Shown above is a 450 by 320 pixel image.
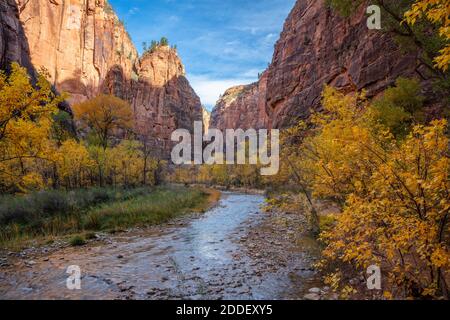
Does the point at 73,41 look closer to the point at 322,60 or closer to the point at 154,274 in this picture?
the point at 322,60

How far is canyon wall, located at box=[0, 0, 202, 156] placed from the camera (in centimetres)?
5604

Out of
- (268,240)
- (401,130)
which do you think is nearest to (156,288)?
(268,240)

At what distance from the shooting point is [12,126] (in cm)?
960

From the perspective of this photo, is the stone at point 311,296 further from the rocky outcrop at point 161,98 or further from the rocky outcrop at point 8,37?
the rocky outcrop at point 161,98

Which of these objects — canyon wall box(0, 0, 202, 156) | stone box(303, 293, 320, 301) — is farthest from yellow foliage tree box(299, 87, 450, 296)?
canyon wall box(0, 0, 202, 156)

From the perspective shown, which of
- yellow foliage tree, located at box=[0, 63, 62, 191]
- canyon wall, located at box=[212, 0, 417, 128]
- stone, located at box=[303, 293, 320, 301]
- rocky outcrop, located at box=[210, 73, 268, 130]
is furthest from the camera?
rocky outcrop, located at box=[210, 73, 268, 130]

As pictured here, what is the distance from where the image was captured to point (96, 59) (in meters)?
85.8

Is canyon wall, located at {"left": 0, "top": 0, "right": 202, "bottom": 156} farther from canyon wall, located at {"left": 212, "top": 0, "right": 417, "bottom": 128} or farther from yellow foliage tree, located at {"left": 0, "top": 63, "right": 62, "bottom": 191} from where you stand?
canyon wall, located at {"left": 212, "top": 0, "right": 417, "bottom": 128}

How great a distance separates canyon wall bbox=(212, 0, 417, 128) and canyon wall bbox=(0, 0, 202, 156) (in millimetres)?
41357

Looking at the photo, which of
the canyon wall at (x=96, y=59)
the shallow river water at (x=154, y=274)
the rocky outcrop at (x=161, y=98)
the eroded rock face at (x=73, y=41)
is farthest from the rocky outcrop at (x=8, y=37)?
the rocky outcrop at (x=161, y=98)

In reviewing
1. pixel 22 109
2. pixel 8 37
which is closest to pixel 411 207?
pixel 22 109

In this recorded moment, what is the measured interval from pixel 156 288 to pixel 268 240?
7381 millimetres

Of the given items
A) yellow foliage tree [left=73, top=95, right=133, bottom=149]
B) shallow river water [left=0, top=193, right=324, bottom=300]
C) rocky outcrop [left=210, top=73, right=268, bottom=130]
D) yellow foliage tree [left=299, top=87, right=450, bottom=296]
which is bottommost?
shallow river water [left=0, top=193, right=324, bottom=300]

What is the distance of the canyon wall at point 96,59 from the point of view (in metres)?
56.0
